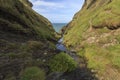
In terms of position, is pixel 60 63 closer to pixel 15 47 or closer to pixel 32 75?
pixel 32 75

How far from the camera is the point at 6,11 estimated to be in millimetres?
84562

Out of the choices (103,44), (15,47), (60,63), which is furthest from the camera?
(103,44)

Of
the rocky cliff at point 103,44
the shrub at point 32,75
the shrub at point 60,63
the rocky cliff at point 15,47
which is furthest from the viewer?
the rocky cliff at point 103,44

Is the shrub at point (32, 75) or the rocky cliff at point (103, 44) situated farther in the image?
the rocky cliff at point (103, 44)

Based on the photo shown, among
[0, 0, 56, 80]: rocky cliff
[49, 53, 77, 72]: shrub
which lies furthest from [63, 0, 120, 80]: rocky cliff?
[0, 0, 56, 80]: rocky cliff

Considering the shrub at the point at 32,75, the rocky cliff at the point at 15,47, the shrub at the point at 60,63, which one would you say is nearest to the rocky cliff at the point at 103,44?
the shrub at the point at 60,63

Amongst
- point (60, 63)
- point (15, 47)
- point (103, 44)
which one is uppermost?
point (15, 47)

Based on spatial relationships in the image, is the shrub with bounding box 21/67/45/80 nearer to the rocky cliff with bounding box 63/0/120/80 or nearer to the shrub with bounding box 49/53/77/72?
the shrub with bounding box 49/53/77/72

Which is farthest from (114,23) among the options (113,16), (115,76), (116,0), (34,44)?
(115,76)

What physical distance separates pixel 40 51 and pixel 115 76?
21.1m

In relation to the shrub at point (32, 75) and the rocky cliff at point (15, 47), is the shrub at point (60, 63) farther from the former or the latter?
the shrub at point (32, 75)

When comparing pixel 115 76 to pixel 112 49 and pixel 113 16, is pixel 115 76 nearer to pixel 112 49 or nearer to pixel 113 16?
pixel 112 49

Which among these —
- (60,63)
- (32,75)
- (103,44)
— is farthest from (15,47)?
(103,44)

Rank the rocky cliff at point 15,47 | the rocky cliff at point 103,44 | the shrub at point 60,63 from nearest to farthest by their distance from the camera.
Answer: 1. the rocky cliff at point 15,47
2. the shrub at point 60,63
3. the rocky cliff at point 103,44
